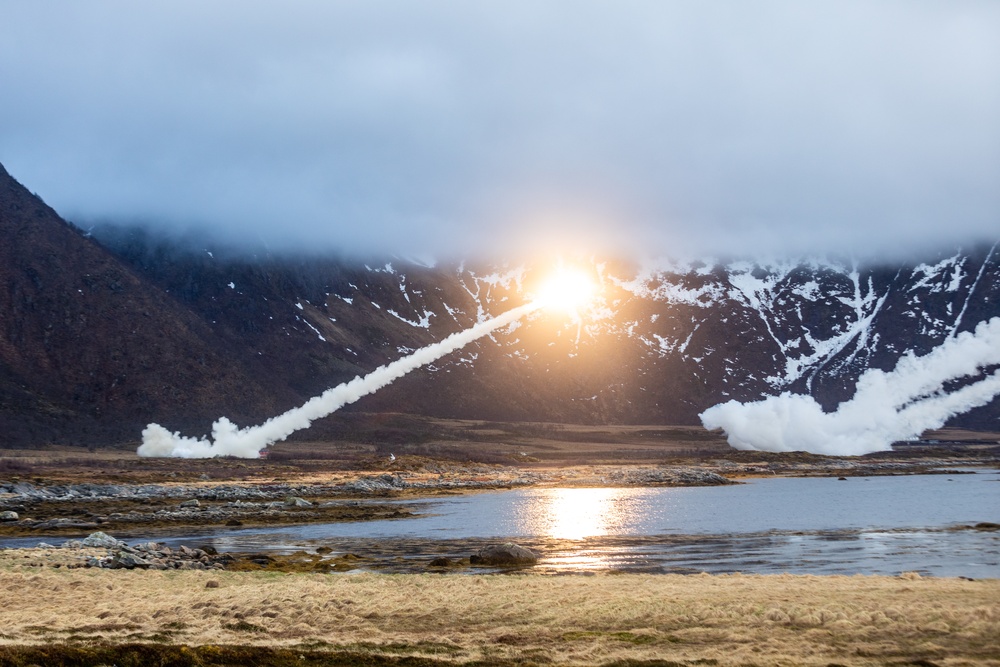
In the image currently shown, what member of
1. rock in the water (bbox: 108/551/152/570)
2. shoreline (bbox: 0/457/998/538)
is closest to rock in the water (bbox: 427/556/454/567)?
rock in the water (bbox: 108/551/152/570)

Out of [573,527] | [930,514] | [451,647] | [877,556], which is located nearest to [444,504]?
[573,527]

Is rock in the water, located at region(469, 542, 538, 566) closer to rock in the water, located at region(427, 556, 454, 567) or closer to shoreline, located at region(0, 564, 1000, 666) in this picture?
rock in the water, located at region(427, 556, 454, 567)

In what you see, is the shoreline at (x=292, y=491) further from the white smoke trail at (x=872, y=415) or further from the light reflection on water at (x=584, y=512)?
the white smoke trail at (x=872, y=415)

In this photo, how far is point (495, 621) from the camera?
26000 millimetres

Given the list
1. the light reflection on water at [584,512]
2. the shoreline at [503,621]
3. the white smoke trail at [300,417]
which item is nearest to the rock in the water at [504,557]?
the shoreline at [503,621]

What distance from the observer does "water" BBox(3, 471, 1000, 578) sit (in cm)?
4300

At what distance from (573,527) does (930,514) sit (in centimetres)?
2734

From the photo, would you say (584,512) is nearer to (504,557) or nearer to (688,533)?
(688,533)

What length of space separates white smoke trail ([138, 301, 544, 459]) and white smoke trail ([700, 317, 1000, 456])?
71417mm

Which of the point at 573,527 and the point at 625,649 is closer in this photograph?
the point at 625,649

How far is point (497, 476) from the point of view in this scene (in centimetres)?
12756

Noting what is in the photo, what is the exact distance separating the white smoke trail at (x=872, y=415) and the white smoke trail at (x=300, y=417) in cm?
7142

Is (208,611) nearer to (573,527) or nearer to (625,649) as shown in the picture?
(625,649)

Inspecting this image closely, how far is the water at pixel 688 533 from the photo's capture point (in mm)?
43000
